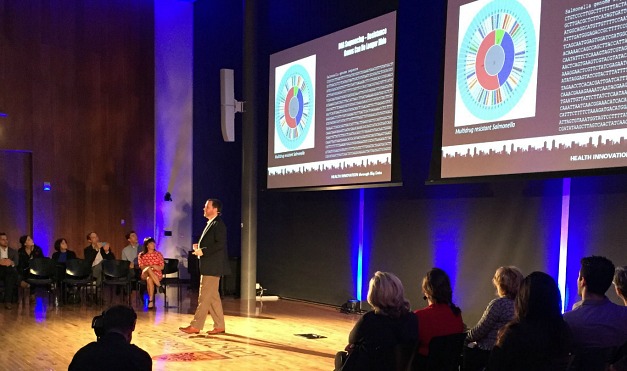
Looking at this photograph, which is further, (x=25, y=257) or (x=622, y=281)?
(x=25, y=257)

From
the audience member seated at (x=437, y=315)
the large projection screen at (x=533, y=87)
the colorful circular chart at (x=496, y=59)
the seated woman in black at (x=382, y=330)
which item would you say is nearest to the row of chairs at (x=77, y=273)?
the large projection screen at (x=533, y=87)

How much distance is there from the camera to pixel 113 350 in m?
2.22

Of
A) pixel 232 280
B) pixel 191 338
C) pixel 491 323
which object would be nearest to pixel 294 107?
pixel 232 280

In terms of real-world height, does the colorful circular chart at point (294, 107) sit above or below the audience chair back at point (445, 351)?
above

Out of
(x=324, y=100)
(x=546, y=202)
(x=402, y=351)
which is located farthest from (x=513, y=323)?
(x=324, y=100)

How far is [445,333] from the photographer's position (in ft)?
10.4

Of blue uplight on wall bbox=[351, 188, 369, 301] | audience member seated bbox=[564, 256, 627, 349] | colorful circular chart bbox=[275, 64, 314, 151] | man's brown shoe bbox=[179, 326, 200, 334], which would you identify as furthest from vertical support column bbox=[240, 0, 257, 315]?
audience member seated bbox=[564, 256, 627, 349]

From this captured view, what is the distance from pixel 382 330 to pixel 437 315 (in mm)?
418

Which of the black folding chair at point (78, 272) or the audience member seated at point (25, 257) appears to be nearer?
the black folding chair at point (78, 272)

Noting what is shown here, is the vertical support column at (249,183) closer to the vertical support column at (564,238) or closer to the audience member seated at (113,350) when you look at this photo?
the vertical support column at (564,238)

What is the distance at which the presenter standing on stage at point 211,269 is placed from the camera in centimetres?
650

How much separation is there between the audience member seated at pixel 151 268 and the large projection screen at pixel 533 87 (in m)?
4.73

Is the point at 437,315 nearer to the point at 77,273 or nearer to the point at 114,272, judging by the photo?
the point at 114,272

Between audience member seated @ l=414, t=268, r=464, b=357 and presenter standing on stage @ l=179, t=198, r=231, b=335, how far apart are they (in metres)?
3.61
